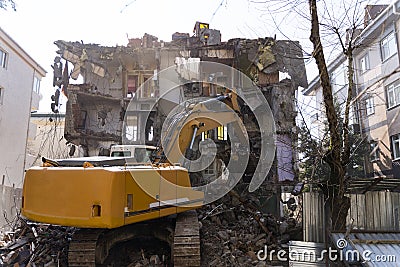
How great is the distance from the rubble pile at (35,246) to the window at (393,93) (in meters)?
14.0

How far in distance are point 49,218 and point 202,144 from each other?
23.1ft

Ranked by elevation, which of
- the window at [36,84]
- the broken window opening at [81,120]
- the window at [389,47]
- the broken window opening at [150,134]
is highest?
the window at [389,47]

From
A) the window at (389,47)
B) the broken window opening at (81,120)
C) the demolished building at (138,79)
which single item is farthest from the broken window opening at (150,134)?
the window at (389,47)

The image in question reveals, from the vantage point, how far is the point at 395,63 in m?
16.1

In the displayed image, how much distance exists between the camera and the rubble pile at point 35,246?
6755 millimetres

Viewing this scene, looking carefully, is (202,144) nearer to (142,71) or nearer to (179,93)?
(179,93)

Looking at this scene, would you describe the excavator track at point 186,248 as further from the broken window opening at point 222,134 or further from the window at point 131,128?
the window at point 131,128

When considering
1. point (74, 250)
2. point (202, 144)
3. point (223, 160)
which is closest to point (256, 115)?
point (223, 160)

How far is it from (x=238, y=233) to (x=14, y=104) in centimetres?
1685

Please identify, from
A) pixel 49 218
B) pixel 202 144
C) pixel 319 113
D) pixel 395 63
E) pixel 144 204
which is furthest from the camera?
pixel 395 63

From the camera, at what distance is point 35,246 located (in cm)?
731

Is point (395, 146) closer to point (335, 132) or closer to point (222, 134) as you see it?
point (222, 134)

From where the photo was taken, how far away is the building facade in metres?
19.2

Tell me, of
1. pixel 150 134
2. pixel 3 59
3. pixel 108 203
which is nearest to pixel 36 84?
pixel 3 59
